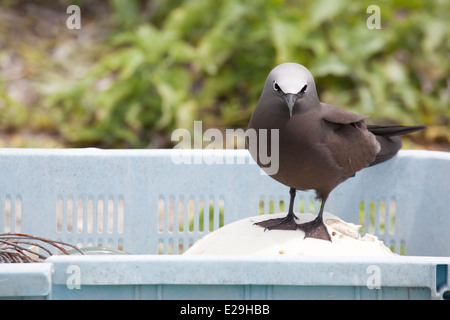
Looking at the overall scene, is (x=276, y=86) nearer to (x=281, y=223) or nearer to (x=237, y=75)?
(x=281, y=223)

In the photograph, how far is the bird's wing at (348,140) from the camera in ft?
8.33

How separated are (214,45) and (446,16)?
166 centimetres

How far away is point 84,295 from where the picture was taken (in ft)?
5.77

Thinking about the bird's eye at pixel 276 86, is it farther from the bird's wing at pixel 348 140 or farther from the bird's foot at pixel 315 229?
the bird's foot at pixel 315 229

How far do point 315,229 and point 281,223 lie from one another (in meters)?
0.14

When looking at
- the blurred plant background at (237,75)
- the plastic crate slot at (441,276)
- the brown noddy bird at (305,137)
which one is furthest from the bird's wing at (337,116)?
the blurred plant background at (237,75)

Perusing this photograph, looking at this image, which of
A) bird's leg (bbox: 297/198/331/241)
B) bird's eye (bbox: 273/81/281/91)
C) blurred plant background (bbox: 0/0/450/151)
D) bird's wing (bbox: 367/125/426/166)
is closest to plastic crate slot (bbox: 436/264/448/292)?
bird's leg (bbox: 297/198/331/241)

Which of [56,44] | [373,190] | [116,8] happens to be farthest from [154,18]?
[373,190]

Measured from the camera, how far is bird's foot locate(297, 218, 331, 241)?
2.50 m

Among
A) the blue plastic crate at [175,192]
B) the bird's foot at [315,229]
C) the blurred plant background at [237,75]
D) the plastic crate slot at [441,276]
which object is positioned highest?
the blurred plant background at [237,75]

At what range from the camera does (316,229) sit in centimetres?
254

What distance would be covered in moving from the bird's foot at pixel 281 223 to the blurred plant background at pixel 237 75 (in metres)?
2.13

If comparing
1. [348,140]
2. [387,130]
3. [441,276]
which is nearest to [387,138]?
[387,130]
